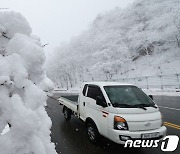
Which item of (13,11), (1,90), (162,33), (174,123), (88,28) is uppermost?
(88,28)

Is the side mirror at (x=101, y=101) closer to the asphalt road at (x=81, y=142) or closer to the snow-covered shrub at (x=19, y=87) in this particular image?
the asphalt road at (x=81, y=142)

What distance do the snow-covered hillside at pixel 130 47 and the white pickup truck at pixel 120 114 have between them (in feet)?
135

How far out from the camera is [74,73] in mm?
67938

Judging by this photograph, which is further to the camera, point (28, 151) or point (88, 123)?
point (88, 123)

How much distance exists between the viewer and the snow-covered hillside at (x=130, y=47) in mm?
48438

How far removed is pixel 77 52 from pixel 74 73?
7109mm

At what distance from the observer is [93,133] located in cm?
620

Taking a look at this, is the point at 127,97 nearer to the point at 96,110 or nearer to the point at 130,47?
the point at 96,110

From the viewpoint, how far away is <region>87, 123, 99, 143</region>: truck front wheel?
607 centimetres

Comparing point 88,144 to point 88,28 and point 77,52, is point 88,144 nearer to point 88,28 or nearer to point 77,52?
point 77,52

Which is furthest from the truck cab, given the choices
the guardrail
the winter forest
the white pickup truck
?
the guardrail

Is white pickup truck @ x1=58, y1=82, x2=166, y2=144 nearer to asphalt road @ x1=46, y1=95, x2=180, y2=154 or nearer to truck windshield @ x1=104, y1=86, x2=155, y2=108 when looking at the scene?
truck windshield @ x1=104, y1=86, x2=155, y2=108

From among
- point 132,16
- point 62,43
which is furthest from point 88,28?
point 132,16

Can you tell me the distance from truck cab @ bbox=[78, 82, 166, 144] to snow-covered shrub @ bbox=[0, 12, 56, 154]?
306 cm
